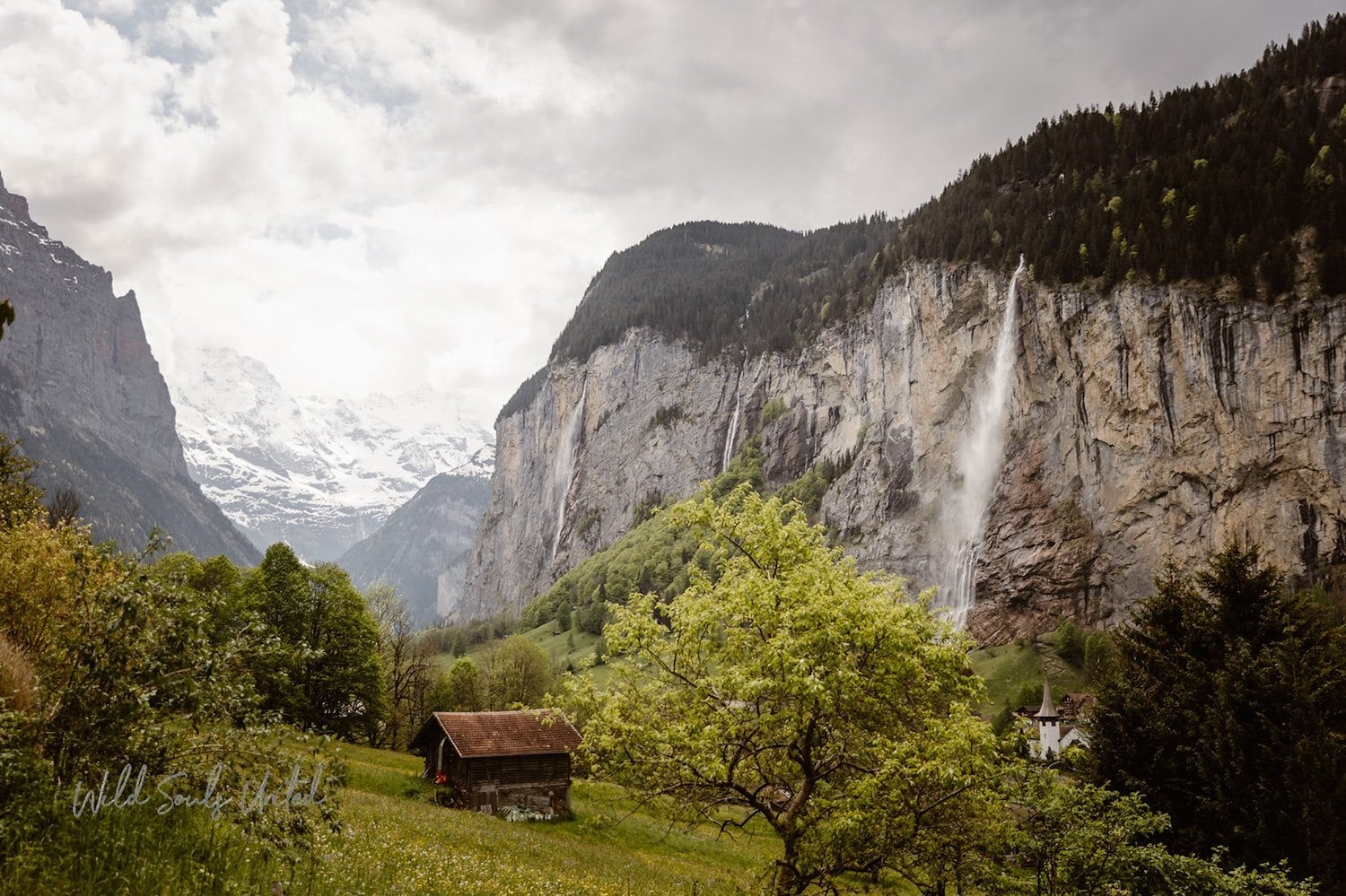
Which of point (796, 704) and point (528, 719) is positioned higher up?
point (796, 704)

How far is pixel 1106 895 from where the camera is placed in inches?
483

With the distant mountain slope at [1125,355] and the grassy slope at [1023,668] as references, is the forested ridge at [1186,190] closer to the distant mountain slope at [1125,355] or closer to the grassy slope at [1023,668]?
the distant mountain slope at [1125,355]

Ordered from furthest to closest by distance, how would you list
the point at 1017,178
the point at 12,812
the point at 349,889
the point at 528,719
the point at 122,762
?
the point at 1017,178 < the point at 528,719 < the point at 349,889 < the point at 122,762 < the point at 12,812

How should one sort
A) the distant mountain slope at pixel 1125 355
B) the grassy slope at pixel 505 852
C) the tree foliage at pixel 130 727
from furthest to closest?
the distant mountain slope at pixel 1125 355 < the grassy slope at pixel 505 852 < the tree foliage at pixel 130 727

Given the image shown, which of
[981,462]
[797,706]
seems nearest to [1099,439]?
[981,462]

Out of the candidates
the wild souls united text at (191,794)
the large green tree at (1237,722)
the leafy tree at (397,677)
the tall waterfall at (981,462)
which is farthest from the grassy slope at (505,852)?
the tall waterfall at (981,462)

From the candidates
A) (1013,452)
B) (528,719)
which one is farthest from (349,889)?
(1013,452)

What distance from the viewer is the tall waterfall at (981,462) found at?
12138 centimetres

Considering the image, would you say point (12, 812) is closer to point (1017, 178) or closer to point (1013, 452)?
point (1013, 452)

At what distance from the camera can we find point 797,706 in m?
12.7

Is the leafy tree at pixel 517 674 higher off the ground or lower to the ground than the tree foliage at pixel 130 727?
lower

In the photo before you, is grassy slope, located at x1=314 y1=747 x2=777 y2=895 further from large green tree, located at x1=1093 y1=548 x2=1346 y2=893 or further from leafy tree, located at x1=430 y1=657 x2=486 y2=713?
leafy tree, located at x1=430 y1=657 x2=486 y2=713

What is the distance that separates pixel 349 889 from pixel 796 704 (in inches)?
287

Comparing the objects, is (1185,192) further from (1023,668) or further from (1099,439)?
(1023,668)
